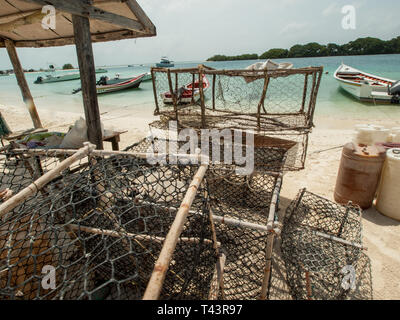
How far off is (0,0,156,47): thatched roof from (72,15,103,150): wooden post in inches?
6.2

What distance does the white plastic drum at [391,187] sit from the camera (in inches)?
122

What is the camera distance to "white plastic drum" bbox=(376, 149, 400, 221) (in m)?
3.10

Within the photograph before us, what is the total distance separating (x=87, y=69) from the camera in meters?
2.97

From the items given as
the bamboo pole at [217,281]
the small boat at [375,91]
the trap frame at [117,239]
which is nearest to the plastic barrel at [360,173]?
the trap frame at [117,239]

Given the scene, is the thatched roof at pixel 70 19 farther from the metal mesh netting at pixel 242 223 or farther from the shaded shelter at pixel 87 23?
the metal mesh netting at pixel 242 223

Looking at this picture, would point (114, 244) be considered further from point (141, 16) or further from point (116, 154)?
point (141, 16)

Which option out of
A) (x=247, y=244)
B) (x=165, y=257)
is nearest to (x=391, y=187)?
(x=247, y=244)

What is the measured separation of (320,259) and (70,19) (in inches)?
230

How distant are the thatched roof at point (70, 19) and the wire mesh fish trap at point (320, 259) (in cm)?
377

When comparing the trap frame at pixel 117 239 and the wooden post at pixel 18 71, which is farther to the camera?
the wooden post at pixel 18 71
